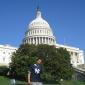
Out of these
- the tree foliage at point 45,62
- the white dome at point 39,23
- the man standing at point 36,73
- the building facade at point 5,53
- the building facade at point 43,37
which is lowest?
the man standing at point 36,73

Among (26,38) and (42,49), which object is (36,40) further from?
(42,49)

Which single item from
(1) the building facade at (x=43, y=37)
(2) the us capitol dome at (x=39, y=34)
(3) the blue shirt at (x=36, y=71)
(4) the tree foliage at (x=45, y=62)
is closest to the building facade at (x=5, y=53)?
(2) the us capitol dome at (x=39, y=34)

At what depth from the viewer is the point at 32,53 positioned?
79188 millimetres

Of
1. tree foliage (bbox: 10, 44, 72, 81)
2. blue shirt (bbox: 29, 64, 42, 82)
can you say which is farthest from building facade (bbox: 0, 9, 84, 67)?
blue shirt (bbox: 29, 64, 42, 82)

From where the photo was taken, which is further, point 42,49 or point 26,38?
point 26,38

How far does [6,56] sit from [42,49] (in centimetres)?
7488

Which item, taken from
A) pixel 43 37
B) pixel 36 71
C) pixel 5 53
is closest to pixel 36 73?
pixel 36 71

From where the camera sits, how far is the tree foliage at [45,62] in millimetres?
73056

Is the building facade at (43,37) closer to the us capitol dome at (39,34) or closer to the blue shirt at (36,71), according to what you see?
the us capitol dome at (39,34)

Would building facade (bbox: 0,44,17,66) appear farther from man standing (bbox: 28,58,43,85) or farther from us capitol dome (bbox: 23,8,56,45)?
man standing (bbox: 28,58,43,85)

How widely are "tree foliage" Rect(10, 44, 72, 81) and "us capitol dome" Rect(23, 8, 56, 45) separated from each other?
279ft

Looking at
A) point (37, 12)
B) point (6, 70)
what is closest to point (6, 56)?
point (37, 12)

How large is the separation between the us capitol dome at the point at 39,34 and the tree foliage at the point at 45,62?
8514 centimetres

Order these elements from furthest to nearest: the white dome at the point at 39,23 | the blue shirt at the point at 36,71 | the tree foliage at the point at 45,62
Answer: the white dome at the point at 39,23
the tree foliage at the point at 45,62
the blue shirt at the point at 36,71
